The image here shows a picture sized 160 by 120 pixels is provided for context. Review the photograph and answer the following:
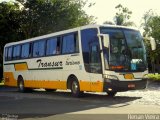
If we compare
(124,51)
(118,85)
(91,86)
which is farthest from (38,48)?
(118,85)

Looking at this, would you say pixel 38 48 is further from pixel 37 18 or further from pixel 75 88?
pixel 37 18

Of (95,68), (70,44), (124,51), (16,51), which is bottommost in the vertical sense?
(95,68)

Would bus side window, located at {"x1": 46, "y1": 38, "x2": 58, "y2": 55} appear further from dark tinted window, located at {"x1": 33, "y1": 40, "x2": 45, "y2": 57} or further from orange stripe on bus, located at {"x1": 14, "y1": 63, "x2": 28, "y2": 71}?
orange stripe on bus, located at {"x1": 14, "y1": 63, "x2": 28, "y2": 71}

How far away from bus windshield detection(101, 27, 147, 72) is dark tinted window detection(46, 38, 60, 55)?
4468mm

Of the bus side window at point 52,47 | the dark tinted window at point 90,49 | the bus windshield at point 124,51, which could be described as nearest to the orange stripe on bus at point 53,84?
the dark tinted window at point 90,49

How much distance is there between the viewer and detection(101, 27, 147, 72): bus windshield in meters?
18.5

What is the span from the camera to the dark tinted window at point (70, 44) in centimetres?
2060

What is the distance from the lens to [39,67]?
24969 mm

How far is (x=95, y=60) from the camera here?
750 inches

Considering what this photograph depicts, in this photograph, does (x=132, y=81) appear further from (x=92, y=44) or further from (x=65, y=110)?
(x=65, y=110)

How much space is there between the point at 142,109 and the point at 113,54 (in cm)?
460

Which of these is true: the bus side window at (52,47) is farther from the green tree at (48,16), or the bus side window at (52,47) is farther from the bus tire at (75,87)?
the green tree at (48,16)

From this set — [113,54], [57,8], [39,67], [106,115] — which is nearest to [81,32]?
[113,54]

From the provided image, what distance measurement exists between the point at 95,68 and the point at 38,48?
274 inches
